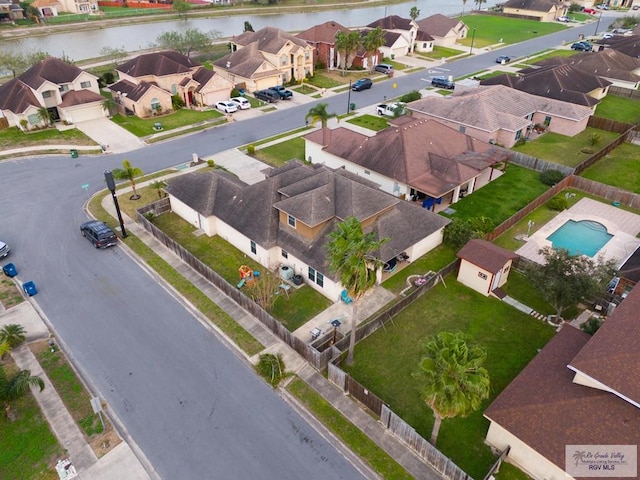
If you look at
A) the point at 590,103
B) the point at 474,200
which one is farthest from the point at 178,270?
the point at 590,103

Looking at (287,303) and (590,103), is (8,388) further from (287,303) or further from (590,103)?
(590,103)

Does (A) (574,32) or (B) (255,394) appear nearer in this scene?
(B) (255,394)

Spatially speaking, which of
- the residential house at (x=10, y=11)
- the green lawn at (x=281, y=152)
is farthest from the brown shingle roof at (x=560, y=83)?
the residential house at (x=10, y=11)

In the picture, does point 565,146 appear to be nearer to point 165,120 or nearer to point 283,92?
point 283,92

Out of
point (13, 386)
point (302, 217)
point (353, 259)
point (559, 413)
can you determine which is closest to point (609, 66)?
point (302, 217)

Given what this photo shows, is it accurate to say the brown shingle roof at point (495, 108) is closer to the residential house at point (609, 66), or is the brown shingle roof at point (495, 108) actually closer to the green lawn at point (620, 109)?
the green lawn at point (620, 109)

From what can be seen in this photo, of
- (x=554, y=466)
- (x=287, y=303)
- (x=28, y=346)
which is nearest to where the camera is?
(x=554, y=466)

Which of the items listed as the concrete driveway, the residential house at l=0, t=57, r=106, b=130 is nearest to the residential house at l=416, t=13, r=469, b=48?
the concrete driveway

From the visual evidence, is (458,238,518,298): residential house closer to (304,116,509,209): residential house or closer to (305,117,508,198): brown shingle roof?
(304,116,509,209): residential house
